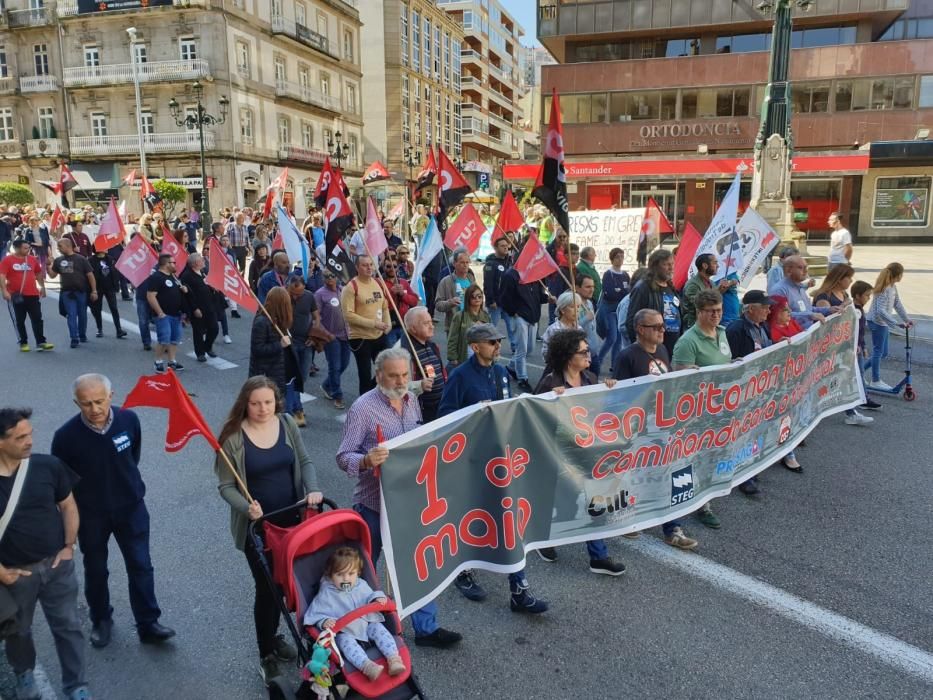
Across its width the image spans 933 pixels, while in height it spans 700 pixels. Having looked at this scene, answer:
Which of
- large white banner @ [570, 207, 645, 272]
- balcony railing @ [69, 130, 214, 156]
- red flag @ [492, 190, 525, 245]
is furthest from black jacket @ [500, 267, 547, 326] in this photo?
balcony railing @ [69, 130, 214, 156]

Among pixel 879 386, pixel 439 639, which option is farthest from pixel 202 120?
pixel 439 639

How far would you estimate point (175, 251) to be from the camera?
10.6 metres

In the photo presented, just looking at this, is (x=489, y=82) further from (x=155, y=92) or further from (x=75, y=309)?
(x=75, y=309)

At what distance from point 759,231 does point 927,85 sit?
1400 inches

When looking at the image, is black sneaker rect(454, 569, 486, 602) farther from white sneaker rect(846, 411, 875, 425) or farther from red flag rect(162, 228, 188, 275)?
red flag rect(162, 228, 188, 275)

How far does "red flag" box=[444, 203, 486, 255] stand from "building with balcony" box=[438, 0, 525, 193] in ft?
194

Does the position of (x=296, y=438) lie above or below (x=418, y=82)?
below

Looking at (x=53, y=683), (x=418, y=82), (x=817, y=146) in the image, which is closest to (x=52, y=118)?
(x=418, y=82)

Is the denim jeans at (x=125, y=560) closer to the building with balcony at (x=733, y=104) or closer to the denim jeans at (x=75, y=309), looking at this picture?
the denim jeans at (x=75, y=309)

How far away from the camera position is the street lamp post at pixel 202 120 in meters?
32.5

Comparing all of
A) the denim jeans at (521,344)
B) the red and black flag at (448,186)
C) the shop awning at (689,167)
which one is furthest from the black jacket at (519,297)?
the shop awning at (689,167)

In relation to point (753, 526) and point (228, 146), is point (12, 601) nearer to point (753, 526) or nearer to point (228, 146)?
point (753, 526)

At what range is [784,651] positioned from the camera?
3732 mm

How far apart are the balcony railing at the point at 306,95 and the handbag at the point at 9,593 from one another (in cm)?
4731
